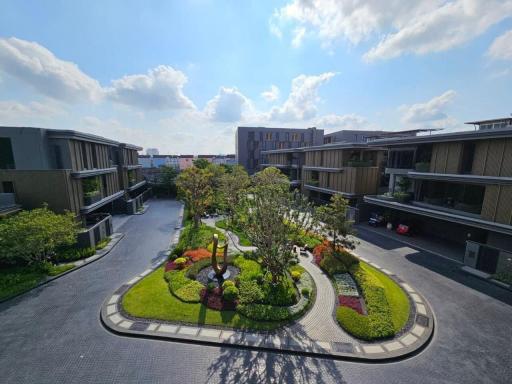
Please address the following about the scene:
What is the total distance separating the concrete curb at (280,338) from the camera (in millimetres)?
10805

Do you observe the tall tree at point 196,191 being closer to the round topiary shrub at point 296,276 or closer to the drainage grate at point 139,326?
the round topiary shrub at point 296,276

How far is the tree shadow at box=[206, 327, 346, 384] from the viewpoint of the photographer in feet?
31.4

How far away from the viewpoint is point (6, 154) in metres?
Answer: 21.9

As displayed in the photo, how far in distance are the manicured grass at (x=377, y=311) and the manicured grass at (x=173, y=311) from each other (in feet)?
12.3

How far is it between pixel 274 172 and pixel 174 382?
3427 cm

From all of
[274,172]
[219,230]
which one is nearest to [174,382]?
[219,230]

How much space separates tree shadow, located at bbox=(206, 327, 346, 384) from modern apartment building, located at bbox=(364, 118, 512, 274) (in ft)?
53.9

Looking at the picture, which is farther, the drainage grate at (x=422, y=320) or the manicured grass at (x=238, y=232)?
the manicured grass at (x=238, y=232)

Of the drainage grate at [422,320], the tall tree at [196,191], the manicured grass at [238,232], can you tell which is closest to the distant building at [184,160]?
the manicured grass at [238,232]

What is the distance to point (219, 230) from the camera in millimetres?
29000

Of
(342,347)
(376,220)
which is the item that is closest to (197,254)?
(342,347)

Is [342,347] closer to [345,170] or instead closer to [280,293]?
[280,293]

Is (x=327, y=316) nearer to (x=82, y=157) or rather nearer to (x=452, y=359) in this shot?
(x=452, y=359)

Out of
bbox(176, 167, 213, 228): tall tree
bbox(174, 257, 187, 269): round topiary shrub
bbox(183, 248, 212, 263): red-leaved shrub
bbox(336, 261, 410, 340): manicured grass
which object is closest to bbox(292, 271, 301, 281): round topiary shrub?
bbox(336, 261, 410, 340): manicured grass
